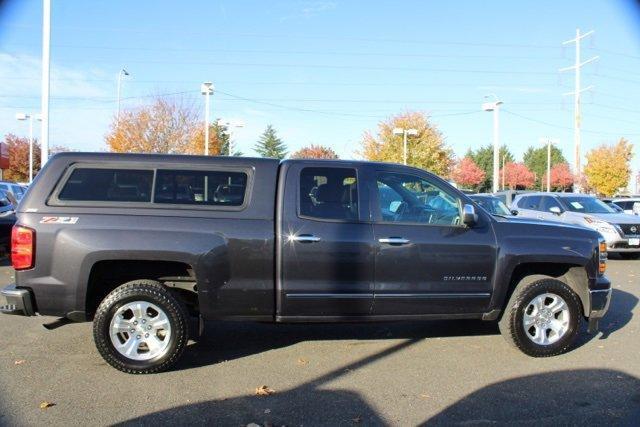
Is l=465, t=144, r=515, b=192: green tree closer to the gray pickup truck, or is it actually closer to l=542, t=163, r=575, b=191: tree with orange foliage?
l=542, t=163, r=575, b=191: tree with orange foliage

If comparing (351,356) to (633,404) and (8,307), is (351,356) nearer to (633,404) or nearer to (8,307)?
(633,404)

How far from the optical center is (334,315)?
5.27 m

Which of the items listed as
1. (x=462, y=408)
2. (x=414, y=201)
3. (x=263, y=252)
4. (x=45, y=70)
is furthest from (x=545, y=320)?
(x=45, y=70)

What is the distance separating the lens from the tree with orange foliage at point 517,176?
88.2 meters

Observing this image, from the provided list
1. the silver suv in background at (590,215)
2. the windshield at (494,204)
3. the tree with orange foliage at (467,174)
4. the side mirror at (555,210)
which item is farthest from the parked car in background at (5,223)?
the tree with orange foliage at (467,174)

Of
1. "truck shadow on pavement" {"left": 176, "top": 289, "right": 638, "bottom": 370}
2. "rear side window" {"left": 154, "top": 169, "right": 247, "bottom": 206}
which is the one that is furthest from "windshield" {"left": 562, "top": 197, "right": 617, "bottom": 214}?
"rear side window" {"left": 154, "top": 169, "right": 247, "bottom": 206}

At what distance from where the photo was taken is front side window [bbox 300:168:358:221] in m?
5.32

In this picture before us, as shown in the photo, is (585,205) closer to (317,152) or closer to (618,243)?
(618,243)

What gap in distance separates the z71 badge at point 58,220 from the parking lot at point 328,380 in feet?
4.33

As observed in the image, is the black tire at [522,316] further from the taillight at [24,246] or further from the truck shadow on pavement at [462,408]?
the taillight at [24,246]

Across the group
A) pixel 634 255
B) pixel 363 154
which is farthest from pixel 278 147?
pixel 634 255

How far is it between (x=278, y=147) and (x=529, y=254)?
82368 mm

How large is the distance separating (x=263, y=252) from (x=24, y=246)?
6.70ft

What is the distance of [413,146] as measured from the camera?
45.1m
